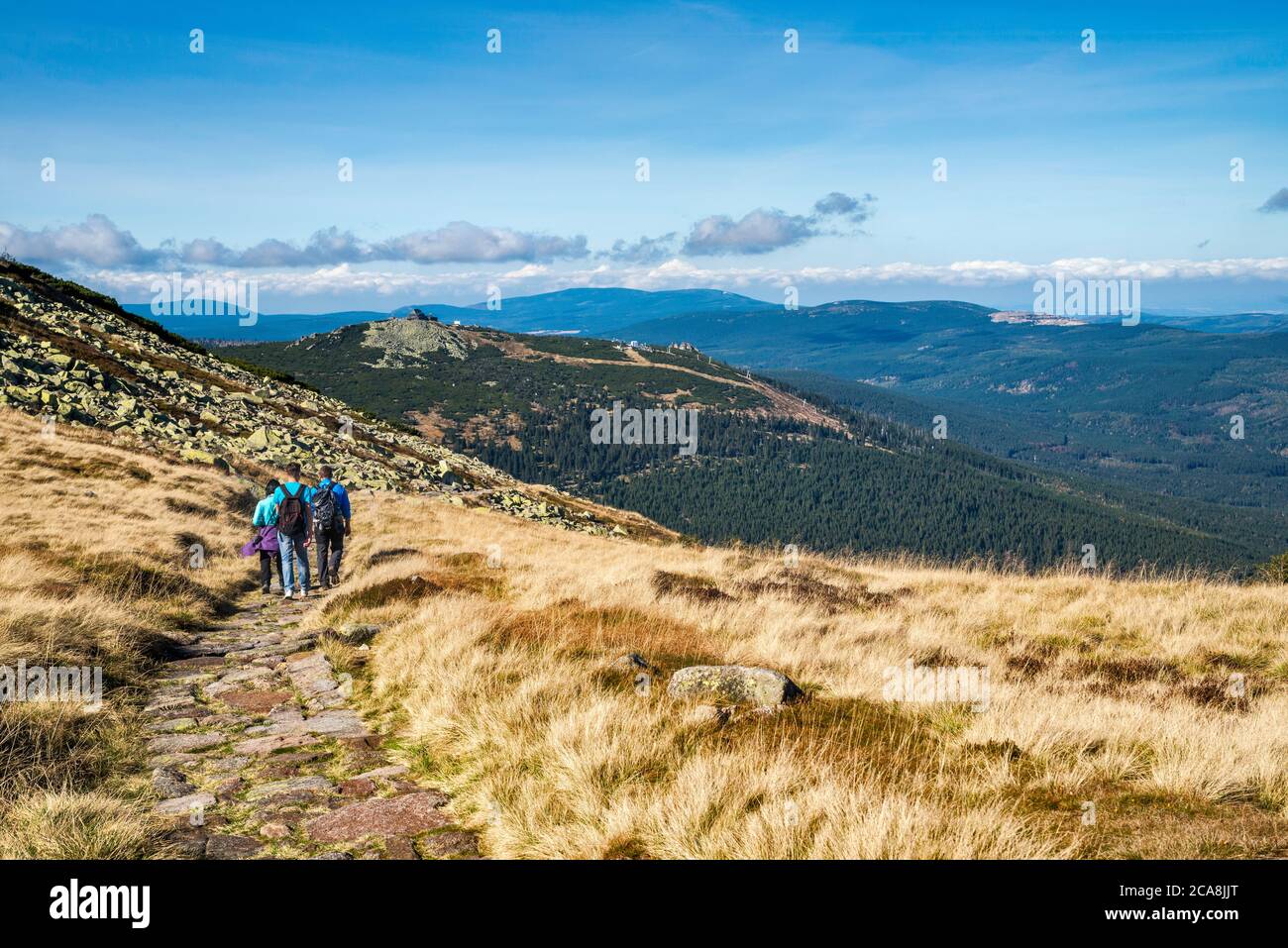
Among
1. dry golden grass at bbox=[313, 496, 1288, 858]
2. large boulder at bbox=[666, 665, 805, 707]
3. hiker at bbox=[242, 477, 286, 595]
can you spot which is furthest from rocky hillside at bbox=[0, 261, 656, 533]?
large boulder at bbox=[666, 665, 805, 707]

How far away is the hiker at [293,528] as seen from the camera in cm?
1596

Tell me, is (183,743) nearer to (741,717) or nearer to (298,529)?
(741,717)

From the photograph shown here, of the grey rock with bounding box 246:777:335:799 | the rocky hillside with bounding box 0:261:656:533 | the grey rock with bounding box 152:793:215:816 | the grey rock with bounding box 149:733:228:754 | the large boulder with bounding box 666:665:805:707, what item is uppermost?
the rocky hillside with bounding box 0:261:656:533

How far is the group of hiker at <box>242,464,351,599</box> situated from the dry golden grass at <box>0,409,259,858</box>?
4.02ft

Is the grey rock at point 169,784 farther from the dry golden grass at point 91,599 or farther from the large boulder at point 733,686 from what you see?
the large boulder at point 733,686

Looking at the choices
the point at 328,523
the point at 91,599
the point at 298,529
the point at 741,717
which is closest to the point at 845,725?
the point at 741,717

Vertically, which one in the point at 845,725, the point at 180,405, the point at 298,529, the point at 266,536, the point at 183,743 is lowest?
the point at 183,743

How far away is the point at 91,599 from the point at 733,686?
31.2ft

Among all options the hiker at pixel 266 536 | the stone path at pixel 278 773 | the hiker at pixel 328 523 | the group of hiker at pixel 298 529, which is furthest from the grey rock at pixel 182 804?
the hiker at pixel 328 523

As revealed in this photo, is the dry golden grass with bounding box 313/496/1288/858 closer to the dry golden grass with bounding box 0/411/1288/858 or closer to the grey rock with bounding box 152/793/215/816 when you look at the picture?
the dry golden grass with bounding box 0/411/1288/858

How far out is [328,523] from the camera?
55.2 ft

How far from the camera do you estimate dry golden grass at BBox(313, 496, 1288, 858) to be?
4.78m
